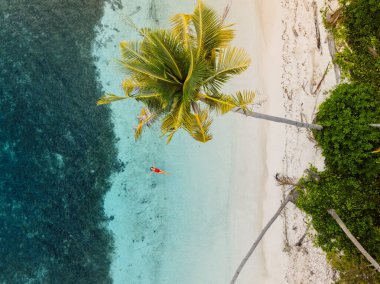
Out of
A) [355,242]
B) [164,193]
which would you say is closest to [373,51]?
[355,242]

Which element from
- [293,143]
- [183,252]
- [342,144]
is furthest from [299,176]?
[183,252]

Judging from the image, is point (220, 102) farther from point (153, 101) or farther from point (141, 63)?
point (141, 63)

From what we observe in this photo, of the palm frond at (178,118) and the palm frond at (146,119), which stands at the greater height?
the palm frond at (146,119)

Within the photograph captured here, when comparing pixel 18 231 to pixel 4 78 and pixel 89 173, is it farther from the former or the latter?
pixel 4 78

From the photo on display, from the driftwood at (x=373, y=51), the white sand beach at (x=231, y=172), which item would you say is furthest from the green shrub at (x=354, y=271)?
the driftwood at (x=373, y=51)

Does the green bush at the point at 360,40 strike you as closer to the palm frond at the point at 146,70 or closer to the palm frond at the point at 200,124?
the palm frond at the point at 200,124

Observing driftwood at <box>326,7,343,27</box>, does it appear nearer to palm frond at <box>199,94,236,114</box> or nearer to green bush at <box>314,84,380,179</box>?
green bush at <box>314,84,380,179</box>

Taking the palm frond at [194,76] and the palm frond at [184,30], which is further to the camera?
the palm frond at [184,30]
